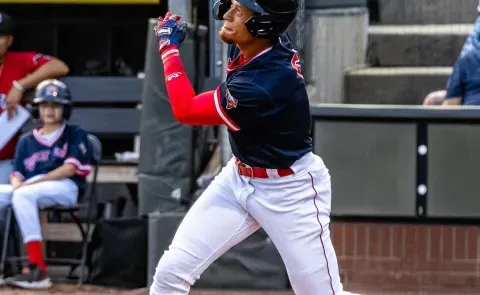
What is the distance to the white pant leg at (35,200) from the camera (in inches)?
290

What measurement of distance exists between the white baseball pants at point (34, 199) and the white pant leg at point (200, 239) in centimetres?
278

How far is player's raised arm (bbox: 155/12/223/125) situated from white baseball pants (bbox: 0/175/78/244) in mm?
3018

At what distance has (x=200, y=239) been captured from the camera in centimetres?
472

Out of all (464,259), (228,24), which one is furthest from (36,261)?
(228,24)

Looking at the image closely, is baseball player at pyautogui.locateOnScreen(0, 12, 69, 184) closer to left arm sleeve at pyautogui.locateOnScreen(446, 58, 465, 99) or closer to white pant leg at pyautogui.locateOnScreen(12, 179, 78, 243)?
white pant leg at pyautogui.locateOnScreen(12, 179, 78, 243)

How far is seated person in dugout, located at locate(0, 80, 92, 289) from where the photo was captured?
290 inches

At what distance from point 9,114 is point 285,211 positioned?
3929 millimetres

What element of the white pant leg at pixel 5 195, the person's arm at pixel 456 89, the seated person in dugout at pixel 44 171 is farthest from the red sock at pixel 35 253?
the person's arm at pixel 456 89

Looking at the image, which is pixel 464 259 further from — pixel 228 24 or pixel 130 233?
pixel 228 24

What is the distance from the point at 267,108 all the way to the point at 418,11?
569cm

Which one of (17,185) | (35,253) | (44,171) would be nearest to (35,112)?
(44,171)

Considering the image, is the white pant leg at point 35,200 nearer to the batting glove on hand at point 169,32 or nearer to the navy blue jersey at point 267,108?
the navy blue jersey at point 267,108

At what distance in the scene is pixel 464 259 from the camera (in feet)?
23.2

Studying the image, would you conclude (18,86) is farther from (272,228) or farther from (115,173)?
(272,228)
